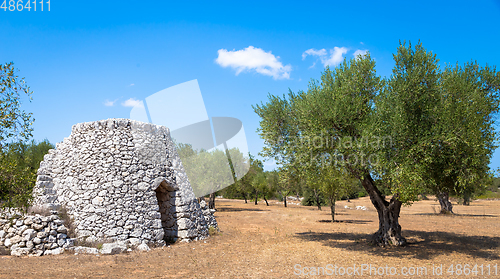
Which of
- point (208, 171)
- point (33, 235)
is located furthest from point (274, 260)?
point (208, 171)

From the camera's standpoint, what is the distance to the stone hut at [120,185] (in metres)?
13.4

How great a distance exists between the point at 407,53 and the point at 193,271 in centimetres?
1242

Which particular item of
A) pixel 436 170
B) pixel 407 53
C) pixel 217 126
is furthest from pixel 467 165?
pixel 217 126

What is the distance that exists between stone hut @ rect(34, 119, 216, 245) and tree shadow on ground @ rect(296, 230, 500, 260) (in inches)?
298

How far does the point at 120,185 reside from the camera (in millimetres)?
13789

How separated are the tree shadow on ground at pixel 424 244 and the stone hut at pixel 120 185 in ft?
24.9

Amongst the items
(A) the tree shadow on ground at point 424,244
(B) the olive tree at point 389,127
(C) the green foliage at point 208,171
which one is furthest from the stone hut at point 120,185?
(C) the green foliage at point 208,171

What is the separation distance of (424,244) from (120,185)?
15.5m

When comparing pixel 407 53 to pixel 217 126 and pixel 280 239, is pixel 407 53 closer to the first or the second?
pixel 280 239

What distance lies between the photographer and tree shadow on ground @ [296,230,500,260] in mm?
12797

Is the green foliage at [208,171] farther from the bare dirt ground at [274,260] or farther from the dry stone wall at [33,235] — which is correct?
the dry stone wall at [33,235]

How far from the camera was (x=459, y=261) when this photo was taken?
1170 centimetres

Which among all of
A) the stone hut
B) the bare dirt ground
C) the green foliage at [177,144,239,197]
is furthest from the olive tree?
the green foliage at [177,144,239,197]

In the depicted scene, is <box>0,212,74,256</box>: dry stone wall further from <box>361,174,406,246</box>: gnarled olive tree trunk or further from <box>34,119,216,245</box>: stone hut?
<box>361,174,406,246</box>: gnarled olive tree trunk
